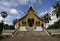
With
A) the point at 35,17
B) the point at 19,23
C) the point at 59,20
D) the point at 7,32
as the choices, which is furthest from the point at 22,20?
the point at 59,20

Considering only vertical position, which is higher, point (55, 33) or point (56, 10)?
point (56, 10)

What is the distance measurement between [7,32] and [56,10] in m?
35.1

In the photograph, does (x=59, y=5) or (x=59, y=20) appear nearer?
(x=59, y=5)

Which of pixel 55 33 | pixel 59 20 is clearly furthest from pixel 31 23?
pixel 59 20

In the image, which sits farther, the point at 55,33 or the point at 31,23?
the point at 31,23

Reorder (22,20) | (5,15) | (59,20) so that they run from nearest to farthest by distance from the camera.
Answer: (22,20) < (59,20) < (5,15)

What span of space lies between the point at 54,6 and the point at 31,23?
22.7 m

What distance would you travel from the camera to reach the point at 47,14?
71.9 m

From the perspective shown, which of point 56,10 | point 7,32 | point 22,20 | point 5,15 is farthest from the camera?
point 5,15

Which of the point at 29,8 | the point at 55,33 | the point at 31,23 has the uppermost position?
the point at 29,8

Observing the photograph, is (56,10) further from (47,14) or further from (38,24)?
(38,24)

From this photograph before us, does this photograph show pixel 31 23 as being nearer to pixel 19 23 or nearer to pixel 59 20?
pixel 19 23

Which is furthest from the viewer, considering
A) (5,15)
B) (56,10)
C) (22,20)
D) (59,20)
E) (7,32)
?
(5,15)

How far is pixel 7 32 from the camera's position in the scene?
1320 inches
